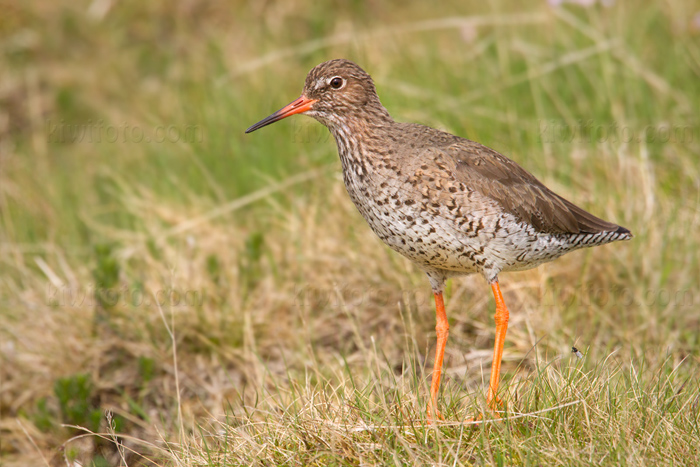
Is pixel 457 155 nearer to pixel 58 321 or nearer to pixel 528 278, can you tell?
pixel 528 278

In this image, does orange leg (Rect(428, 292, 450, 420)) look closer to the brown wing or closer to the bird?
the bird

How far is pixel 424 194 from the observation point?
4.03 meters

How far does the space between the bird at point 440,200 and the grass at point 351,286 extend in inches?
15.8

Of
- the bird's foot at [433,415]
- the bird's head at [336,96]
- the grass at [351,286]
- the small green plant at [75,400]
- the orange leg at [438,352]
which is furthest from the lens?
the small green plant at [75,400]

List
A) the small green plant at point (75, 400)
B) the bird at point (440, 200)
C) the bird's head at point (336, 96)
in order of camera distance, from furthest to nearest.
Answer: the small green plant at point (75, 400) → the bird's head at point (336, 96) → the bird at point (440, 200)

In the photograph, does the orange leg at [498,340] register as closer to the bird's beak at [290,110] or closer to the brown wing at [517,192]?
the brown wing at [517,192]

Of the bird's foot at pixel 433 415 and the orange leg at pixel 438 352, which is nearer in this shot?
the bird's foot at pixel 433 415

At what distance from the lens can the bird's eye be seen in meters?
4.52

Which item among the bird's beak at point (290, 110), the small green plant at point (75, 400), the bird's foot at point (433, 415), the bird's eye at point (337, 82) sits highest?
the bird's eye at point (337, 82)

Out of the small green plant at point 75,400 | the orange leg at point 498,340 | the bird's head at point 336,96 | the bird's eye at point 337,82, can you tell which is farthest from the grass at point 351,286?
the bird's eye at point 337,82

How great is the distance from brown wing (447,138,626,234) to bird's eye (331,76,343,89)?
2.55 feet

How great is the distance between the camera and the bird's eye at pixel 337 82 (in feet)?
14.8

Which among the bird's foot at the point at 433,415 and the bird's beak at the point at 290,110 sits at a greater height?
the bird's beak at the point at 290,110

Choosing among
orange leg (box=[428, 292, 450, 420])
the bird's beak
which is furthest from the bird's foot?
the bird's beak
